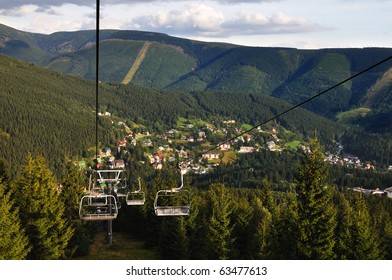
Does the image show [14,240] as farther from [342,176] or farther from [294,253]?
[342,176]

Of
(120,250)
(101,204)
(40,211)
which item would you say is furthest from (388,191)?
(101,204)

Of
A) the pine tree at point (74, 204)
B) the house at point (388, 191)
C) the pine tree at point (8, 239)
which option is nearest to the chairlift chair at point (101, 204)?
the pine tree at point (8, 239)

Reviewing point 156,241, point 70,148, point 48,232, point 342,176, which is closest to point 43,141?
point 70,148

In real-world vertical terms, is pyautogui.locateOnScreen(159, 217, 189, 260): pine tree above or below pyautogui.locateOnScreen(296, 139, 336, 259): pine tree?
below

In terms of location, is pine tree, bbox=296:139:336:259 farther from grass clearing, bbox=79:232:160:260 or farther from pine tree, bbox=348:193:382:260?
grass clearing, bbox=79:232:160:260

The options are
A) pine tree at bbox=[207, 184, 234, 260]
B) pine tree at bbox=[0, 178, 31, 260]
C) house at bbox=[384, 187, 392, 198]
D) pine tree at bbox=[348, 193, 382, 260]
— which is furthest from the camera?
house at bbox=[384, 187, 392, 198]

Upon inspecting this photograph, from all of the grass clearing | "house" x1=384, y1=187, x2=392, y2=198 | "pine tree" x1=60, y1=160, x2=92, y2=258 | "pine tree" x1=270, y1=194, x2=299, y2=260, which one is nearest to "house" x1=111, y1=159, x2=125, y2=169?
"house" x1=384, y1=187, x2=392, y2=198
